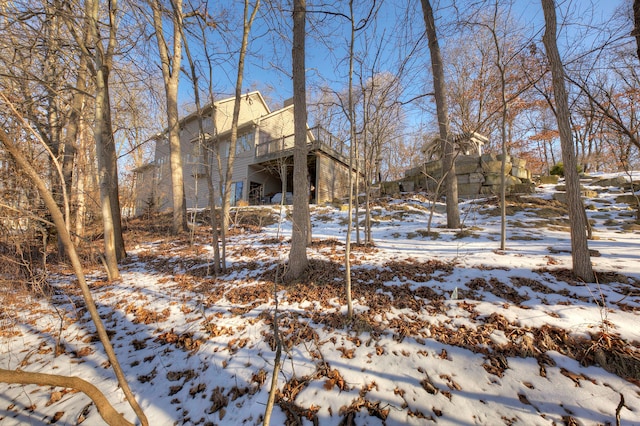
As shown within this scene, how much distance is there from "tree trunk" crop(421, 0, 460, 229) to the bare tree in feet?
15.9

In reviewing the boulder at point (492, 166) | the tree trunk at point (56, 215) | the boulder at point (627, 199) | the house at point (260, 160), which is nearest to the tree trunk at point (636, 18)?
the tree trunk at point (56, 215)

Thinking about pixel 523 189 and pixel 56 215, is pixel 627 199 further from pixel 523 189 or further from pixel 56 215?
pixel 56 215

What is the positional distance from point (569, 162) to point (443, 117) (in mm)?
4277

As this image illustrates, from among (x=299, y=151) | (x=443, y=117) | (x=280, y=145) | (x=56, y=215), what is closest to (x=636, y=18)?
(x=443, y=117)

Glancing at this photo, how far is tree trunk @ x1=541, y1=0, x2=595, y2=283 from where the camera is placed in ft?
11.2

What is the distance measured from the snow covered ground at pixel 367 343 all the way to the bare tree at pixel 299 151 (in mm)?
538

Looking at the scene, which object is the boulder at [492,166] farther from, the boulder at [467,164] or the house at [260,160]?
the house at [260,160]

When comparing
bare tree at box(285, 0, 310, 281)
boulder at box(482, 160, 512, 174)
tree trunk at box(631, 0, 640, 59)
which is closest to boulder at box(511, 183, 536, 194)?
boulder at box(482, 160, 512, 174)

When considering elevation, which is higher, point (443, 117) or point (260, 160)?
point (260, 160)

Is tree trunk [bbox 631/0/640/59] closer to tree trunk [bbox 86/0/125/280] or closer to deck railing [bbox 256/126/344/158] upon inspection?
tree trunk [bbox 86/0/125/280]

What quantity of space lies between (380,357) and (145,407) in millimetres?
2479

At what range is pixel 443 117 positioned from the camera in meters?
7.15

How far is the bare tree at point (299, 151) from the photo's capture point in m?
4.19

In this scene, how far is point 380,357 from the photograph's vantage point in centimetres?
252
